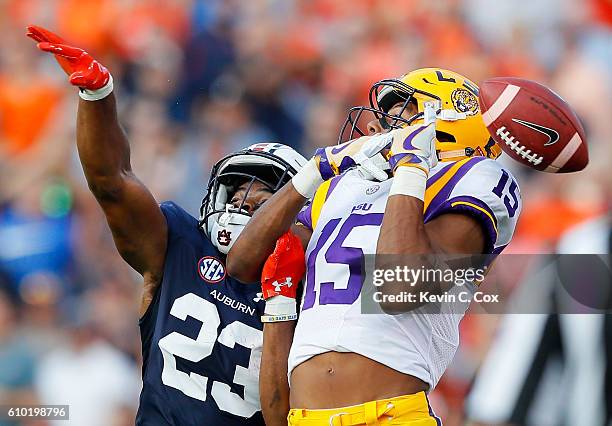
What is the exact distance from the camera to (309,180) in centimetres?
331

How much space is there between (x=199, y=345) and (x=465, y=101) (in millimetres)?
1299

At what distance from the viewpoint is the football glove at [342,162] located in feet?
10.4

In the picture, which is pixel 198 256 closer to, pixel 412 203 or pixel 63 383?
pixel 412 203

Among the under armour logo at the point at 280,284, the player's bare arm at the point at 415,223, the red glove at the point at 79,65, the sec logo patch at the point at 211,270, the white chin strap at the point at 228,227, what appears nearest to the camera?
the player's bare arm at the point at 415,223

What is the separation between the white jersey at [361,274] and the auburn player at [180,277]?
1.90 feet

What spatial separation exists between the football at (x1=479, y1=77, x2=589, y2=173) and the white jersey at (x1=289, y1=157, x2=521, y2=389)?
0.35 feet

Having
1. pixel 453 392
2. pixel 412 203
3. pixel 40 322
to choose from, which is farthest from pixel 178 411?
pixel 40 322

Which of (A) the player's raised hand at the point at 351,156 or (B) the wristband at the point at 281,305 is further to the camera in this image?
(B) the wristband at the point at 281,305

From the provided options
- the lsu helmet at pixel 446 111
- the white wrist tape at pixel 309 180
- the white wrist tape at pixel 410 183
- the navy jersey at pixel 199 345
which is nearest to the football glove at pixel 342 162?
the white wrist tape at pixel 309 180

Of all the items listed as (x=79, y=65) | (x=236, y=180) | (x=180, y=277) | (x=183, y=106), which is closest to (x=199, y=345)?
(x=180, y=277)

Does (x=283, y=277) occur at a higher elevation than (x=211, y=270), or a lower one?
higher

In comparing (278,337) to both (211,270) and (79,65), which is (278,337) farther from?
(79,65)

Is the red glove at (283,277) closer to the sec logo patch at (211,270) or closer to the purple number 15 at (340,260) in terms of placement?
the purple number 15 at (340,260)

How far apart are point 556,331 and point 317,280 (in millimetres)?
768
